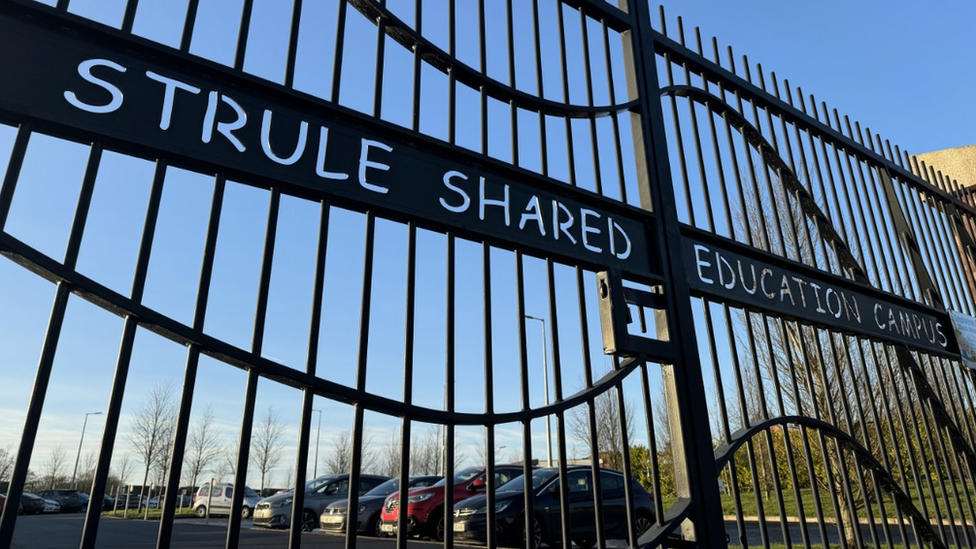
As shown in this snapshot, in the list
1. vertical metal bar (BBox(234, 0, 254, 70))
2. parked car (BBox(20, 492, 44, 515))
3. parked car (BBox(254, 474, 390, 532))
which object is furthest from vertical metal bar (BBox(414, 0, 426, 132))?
parked car (BBox(20, 492, 44, 515))

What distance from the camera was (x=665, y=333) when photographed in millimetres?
2693

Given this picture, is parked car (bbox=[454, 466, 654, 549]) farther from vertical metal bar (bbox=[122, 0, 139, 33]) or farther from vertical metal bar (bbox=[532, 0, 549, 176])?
vertical metal bar (bbox=[122, 0, 139, 33])

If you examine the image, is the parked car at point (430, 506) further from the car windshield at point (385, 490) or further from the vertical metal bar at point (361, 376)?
the vertical metal bar at point (361, 376)

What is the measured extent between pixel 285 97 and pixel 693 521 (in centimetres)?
216

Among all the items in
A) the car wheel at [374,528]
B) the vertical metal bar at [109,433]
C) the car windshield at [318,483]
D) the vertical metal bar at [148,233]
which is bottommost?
the car wheel at [374,528]

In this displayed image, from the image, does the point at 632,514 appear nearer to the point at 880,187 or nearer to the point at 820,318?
the point at 820,318

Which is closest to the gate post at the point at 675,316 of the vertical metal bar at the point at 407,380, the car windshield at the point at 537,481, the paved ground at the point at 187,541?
the vertical metal bar at the point at 407,380

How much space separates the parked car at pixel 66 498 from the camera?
31953 mm

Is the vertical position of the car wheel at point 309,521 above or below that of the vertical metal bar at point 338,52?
below

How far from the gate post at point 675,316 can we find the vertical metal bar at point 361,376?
128cm

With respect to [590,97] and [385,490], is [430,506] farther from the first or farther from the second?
[590,97]

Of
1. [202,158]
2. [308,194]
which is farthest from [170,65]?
[308,194]

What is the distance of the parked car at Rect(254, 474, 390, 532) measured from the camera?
13.6 meters

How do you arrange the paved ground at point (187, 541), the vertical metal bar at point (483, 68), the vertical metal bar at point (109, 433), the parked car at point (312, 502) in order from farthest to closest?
1. the parked car at point (312, 502)
2. the paved ground at point (187, 541)
3. the vertical metal bar at point (483, 68)
4. the vertical metal bar at point (109, 433)
